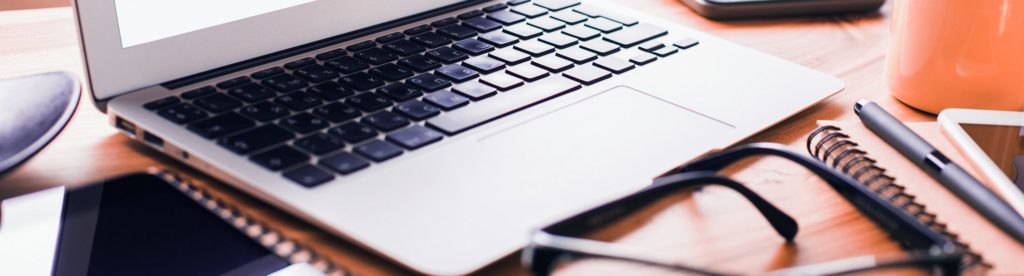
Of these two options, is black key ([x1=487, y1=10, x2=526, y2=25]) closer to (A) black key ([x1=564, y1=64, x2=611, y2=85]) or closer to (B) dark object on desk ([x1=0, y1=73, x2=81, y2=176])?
(A) black key ([x1=564, y1=64, x2=611, y2=85])

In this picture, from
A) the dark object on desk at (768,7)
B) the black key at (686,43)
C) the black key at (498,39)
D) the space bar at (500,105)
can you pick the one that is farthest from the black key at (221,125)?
the dark object on desk at (768,7)

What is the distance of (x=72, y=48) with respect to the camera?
2.23 ft

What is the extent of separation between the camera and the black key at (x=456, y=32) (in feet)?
2.15

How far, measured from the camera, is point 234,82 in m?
0.55

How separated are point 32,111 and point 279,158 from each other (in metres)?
0.16

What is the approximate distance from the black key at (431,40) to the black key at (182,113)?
184 millimetres

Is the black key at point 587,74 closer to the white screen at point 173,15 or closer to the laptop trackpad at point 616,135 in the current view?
the laptop trackpad at point 616,135

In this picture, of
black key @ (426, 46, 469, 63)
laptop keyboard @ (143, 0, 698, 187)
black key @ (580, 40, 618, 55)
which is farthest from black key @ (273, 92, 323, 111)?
black key @ (580, 40, 618, 55)

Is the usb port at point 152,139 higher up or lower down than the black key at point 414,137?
lower down

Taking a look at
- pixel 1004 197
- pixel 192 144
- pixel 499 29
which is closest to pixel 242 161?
pixel 192 144

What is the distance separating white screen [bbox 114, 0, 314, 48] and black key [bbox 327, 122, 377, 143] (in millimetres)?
132

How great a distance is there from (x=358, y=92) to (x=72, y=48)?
28 cm

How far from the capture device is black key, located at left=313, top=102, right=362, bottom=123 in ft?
1.65

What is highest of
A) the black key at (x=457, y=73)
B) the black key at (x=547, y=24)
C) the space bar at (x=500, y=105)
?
the black key at (x=547, y=24)
